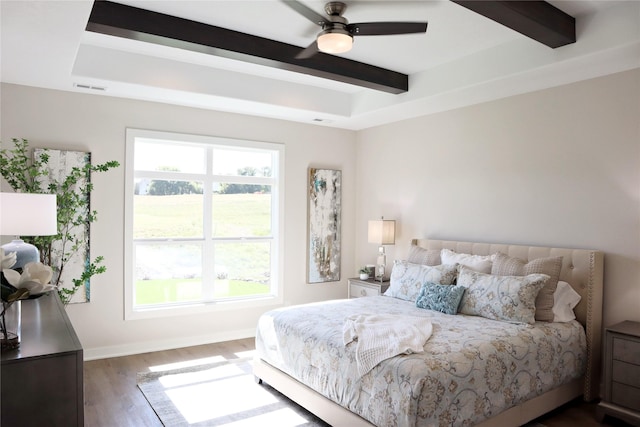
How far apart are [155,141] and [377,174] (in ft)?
8.76

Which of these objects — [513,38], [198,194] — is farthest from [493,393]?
[198,194]

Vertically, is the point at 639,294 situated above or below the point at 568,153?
below

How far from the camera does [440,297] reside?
3639 millimetres

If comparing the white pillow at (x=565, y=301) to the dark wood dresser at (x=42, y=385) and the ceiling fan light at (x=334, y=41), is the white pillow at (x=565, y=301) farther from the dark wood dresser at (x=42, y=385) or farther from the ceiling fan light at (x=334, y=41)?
the dark wood dresser at (x=42, y=385)

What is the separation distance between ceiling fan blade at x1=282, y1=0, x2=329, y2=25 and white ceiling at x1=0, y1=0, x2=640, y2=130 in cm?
34

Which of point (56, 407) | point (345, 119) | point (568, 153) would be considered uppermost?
point (345, 119)

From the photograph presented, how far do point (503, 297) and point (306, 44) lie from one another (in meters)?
2.52

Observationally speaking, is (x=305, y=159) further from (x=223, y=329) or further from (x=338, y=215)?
(x=223, y=329)

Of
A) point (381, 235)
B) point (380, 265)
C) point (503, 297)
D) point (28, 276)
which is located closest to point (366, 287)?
point (380, 265)

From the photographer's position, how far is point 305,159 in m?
5.62

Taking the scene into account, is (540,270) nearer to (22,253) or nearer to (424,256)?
(424,256)

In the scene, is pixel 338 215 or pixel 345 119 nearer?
pixel 345 119

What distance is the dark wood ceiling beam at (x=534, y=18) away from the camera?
2.59m

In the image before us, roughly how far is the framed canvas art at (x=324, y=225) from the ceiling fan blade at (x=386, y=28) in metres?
2.89
